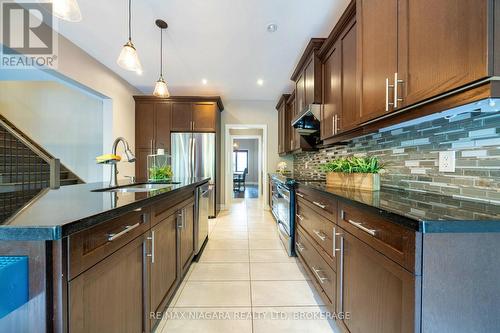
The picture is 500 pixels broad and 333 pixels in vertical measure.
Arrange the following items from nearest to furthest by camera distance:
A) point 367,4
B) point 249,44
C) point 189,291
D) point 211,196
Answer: point 367,4 < point 189,291 < point 249,44 < point 211,196

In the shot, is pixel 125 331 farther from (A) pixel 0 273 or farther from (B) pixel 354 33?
(B) pixel 354 33

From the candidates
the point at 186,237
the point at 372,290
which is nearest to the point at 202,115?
the point at 186,237

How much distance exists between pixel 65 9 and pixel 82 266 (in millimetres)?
1605

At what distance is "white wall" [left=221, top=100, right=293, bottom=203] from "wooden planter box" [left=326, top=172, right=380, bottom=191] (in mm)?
3427

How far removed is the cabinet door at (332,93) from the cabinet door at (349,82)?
77 millimetres

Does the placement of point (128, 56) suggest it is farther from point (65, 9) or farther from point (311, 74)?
point (311, 74)

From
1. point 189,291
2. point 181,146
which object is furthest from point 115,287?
point 181,146

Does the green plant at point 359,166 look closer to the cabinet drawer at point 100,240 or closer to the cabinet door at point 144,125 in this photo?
the cabinet drawer at point 100,240

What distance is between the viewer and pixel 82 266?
0.73m

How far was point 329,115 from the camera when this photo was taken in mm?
2299

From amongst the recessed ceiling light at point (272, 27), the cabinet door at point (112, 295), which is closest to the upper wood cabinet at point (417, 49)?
the recessed ceiling light at point (272, 27)

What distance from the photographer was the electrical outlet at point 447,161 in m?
1.23

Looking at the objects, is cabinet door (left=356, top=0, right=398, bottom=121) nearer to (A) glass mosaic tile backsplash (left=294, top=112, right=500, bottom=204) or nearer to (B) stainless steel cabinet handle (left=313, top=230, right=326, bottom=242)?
(A) glass mosaic tile backsplash (left=294, top=112, right=500, bottom=204)

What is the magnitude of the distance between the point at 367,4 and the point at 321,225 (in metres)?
1.61
